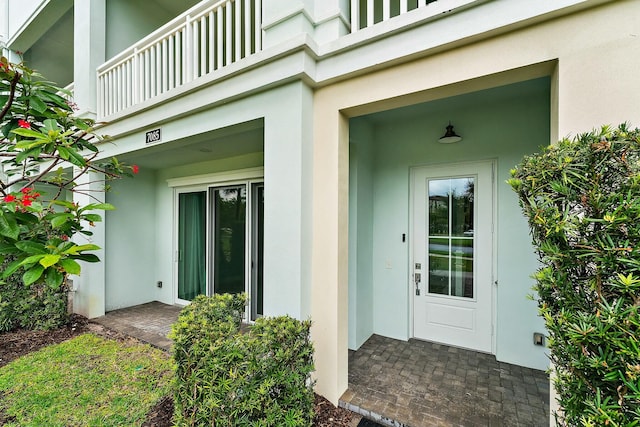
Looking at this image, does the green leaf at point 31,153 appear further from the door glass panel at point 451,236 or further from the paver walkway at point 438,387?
the door glass panel at point 451,236

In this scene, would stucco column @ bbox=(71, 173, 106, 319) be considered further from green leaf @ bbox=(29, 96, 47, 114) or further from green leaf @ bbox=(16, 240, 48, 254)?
green leaf @ bbox=(16, 240, 48, 254)

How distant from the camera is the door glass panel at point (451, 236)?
392 cm

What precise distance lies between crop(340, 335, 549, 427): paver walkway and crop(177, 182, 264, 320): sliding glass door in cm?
232

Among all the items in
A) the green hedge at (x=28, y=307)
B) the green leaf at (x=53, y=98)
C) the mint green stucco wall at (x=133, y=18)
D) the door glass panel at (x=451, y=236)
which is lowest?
the green hedge at (x=28, y=307)

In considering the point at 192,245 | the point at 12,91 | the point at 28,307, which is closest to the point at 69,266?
the point at 12,91

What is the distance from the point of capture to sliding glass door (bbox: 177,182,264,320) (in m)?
4.94

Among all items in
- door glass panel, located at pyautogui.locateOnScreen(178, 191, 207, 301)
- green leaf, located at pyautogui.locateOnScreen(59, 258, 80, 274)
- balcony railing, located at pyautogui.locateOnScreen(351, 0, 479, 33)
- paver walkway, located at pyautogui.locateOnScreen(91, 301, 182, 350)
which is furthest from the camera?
door glass panel, located at pyautogui.locateOnScreen(178, 191, 207, 301)

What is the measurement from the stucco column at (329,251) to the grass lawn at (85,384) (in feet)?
5.90

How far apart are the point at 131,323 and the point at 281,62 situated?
5296mm

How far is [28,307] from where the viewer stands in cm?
473

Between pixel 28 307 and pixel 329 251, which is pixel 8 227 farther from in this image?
pixel 28 307

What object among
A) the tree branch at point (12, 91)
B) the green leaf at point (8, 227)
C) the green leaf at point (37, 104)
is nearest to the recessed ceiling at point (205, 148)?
the green leaf at point (37, 104)

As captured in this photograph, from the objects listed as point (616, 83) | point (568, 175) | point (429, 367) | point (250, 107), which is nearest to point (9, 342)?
point (250, 107)

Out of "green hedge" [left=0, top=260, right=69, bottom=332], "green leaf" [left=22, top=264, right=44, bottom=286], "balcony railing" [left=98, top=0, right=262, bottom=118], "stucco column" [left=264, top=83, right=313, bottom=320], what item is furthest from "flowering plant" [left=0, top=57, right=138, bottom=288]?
"green hedge" [left=0, top=260, right=69, bottom=332]
